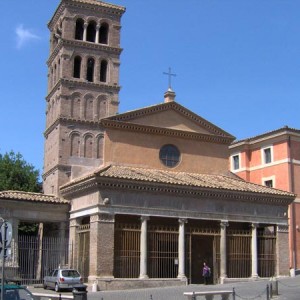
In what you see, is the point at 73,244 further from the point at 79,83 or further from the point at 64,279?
the point at 79,83

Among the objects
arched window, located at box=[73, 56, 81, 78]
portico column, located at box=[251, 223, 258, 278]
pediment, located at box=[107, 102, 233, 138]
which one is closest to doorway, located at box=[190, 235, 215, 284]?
portico column, located at box=[251, 223, 258, 278]

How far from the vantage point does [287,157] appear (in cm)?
3956

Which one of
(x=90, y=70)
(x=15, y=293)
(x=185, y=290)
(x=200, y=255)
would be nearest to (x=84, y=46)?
(x=90, y=70)

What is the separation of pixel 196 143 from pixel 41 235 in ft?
35.9

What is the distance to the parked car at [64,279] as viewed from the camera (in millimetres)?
25609

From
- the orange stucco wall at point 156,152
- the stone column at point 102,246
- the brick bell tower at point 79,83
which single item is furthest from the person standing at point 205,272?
the brick bell tower at point 79,83

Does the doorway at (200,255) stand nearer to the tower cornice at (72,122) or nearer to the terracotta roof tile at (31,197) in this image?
the terracotta roof tile at (31,197)

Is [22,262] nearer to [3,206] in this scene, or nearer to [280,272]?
[3,206]

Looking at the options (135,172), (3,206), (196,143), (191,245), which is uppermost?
(196,143)

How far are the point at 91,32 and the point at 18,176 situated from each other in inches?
556

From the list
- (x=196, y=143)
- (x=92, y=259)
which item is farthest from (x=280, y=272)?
(x=92, y=259)

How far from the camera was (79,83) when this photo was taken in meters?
39.4

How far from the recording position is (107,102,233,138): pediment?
31.7 metres

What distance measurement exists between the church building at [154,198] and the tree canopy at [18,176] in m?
7.19
